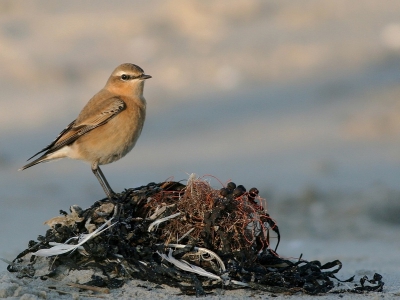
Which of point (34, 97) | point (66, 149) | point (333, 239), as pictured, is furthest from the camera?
point (34, 97)

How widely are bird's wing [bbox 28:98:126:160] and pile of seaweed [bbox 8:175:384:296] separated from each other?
219 centimetres

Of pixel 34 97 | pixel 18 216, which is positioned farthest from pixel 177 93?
pixel 18 216

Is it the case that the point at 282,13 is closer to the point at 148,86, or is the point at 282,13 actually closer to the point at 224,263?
the point at 148,86

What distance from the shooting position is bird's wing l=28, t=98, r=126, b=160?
10383 mm

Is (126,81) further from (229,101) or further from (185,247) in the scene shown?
(229,101)

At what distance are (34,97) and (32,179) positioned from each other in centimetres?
342

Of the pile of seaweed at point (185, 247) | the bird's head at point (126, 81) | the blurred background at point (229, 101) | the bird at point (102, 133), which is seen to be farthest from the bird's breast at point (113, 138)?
the pile of seaweed at point (185, 247)

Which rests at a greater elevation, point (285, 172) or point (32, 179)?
point (285, 172)

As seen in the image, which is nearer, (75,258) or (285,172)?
(75,258)

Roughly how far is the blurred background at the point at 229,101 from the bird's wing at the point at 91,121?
162 centimetres

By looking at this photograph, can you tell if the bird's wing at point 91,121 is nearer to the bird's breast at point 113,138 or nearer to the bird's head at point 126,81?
the bird's breast at point 113,138

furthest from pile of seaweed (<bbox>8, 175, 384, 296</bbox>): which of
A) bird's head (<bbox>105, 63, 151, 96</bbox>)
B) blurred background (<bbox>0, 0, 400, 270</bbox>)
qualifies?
blurred background (<bbox>0, 0, 400, 270</bbox>)

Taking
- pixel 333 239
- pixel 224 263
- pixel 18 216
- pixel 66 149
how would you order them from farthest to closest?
pixel 18 216 < pixel 333 239 < pixel 66 149 < pixel 224 263

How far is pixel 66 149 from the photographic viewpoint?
1060cm
